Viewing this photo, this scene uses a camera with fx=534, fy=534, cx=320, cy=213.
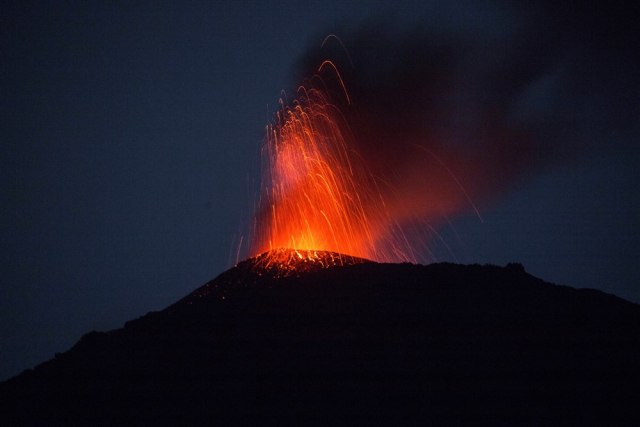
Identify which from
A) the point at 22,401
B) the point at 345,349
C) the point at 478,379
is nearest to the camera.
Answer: the point at 478,379

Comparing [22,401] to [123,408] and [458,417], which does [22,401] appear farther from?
[458,417]

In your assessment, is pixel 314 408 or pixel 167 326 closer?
pixel 314 408

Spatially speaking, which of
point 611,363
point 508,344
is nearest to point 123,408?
point 508,344

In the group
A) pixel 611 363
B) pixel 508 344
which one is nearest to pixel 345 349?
pixel 508 344

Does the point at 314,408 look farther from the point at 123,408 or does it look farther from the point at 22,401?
the point at 22,401

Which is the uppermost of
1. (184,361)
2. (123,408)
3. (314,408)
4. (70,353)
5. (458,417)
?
(70,353)

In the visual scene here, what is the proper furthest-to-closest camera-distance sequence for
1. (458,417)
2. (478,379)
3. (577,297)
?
(577,297), (478,379), (458,417)

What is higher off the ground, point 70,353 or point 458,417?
point 70,353
